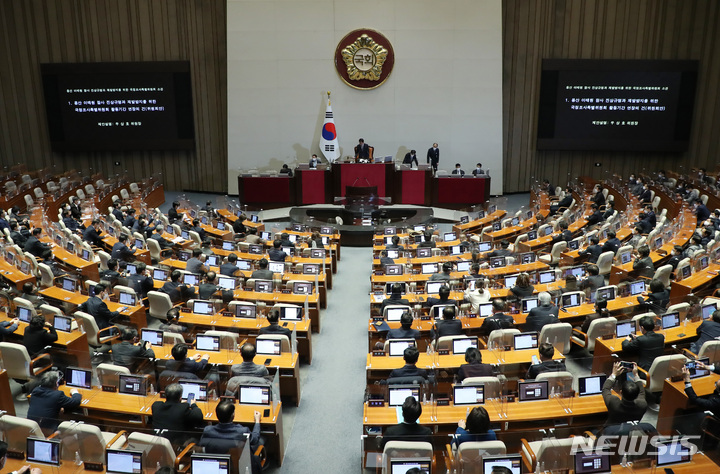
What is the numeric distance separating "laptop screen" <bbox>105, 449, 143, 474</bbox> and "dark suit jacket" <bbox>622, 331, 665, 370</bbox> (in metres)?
5.79

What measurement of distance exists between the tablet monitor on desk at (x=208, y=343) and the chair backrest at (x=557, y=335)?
14.2 ft

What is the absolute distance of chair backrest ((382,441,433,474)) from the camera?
211 inches

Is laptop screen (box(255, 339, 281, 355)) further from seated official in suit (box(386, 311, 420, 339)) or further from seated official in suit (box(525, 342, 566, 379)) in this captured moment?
seated official in suit (box(525, 342, 566, 379))

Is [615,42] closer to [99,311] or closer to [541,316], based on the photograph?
[541,316]

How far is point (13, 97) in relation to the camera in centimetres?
2177

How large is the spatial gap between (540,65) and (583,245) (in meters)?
10.3

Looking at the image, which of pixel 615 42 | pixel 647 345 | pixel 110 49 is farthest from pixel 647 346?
pixel 110 49

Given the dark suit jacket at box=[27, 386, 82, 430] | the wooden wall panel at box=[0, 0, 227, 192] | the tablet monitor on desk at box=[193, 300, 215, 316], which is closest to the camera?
the dark suit jacket at box=[27, 386, 82, 430]

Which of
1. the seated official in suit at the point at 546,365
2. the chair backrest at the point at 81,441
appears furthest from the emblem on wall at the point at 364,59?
the chair backrest at the point at 81,441

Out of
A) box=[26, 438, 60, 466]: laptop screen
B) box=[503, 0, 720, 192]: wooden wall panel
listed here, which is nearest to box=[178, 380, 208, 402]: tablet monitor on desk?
box=[26, 438, 60, 466]: laptop screen

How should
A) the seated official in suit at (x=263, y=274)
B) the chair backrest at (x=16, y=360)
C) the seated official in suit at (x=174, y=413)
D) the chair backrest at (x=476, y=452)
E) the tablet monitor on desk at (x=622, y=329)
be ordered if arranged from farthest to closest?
the seated official in suit at (x=263, y=274)
the tablet monitor on desk at (x=622, y=329)
the chair backrest at (x=16, y=360)
the seated official in suit at (x=174, y=413)
the chair backrest at (x=476, y=452)

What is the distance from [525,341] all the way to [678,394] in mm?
1936

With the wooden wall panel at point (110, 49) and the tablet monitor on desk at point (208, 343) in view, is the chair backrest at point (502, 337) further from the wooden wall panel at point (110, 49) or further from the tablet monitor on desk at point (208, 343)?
the wooden wall panel at point (110, 49)

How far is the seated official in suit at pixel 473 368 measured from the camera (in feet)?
22.8
